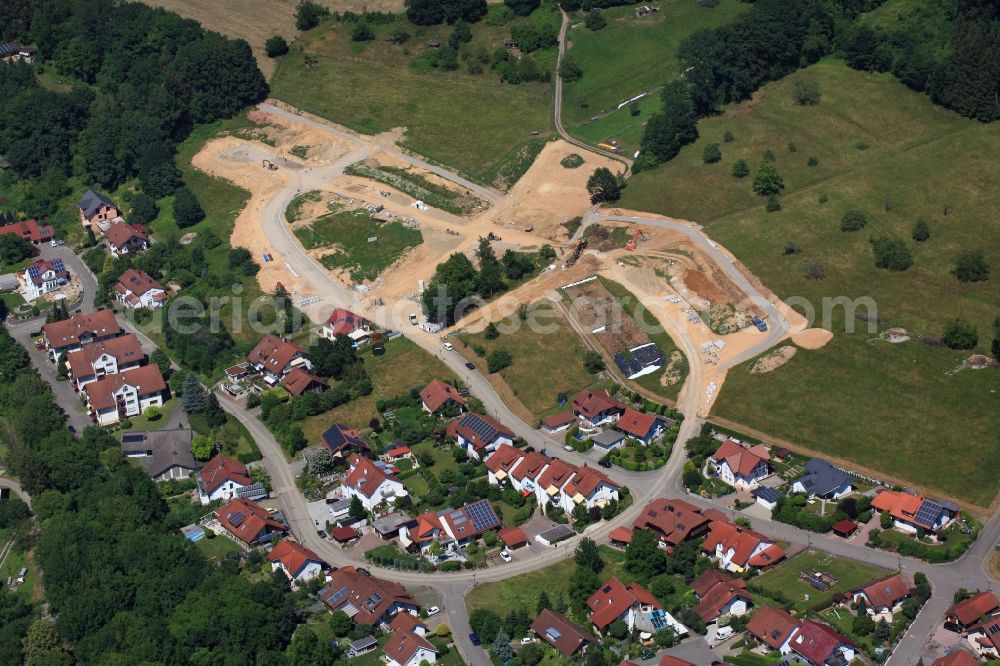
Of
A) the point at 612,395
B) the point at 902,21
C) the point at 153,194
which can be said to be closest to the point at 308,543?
the point at 612,395

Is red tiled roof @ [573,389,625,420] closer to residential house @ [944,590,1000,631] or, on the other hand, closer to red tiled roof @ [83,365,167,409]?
residential house @ [944,590,1000,631]

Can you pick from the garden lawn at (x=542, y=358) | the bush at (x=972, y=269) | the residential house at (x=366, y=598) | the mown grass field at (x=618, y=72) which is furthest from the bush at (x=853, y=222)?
the residential house at (x=366, y=598)

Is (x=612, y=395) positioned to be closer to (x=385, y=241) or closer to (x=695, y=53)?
(x=385, y=241)

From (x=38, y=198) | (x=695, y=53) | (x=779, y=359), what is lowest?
(x=38, y=198)

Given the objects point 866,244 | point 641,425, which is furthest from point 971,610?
point 866,244

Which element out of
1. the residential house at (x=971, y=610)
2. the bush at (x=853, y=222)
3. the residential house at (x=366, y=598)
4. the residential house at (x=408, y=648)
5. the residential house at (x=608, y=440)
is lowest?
the residential house at (x=608, y=440)

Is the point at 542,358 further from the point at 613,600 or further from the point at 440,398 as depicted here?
the point at 613,600

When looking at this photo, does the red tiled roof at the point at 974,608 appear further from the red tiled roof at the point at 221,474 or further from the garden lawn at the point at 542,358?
the red tiled roof at the point at 221,474
